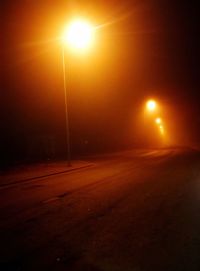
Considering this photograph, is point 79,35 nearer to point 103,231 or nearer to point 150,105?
point 103,231

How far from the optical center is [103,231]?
5.74 m

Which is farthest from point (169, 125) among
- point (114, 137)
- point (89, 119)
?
point (89, 119)

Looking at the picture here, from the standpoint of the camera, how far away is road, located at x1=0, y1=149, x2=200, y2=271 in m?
4.34

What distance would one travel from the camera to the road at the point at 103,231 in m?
4.34

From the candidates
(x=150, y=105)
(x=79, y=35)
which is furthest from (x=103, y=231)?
(x=150, y=105)

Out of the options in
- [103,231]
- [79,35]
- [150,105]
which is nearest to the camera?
[103,231]

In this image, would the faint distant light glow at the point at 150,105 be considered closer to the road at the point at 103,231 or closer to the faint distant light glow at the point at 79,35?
the faint distant light glow at the point at 79,35

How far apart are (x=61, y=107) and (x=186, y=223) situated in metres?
39.6

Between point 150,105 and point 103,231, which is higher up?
point 150,105

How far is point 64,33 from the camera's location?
17812 millimetres

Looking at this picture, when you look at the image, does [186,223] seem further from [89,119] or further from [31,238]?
[89,119]

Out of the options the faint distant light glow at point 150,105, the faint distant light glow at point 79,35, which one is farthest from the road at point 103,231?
the faint distant light glow at point 150,105

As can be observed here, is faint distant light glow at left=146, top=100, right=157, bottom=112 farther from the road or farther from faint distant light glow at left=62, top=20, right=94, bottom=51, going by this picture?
the road

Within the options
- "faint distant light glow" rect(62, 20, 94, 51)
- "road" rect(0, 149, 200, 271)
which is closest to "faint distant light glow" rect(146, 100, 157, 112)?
"faint distant light glow" rect(62, 20, 94, 51)
